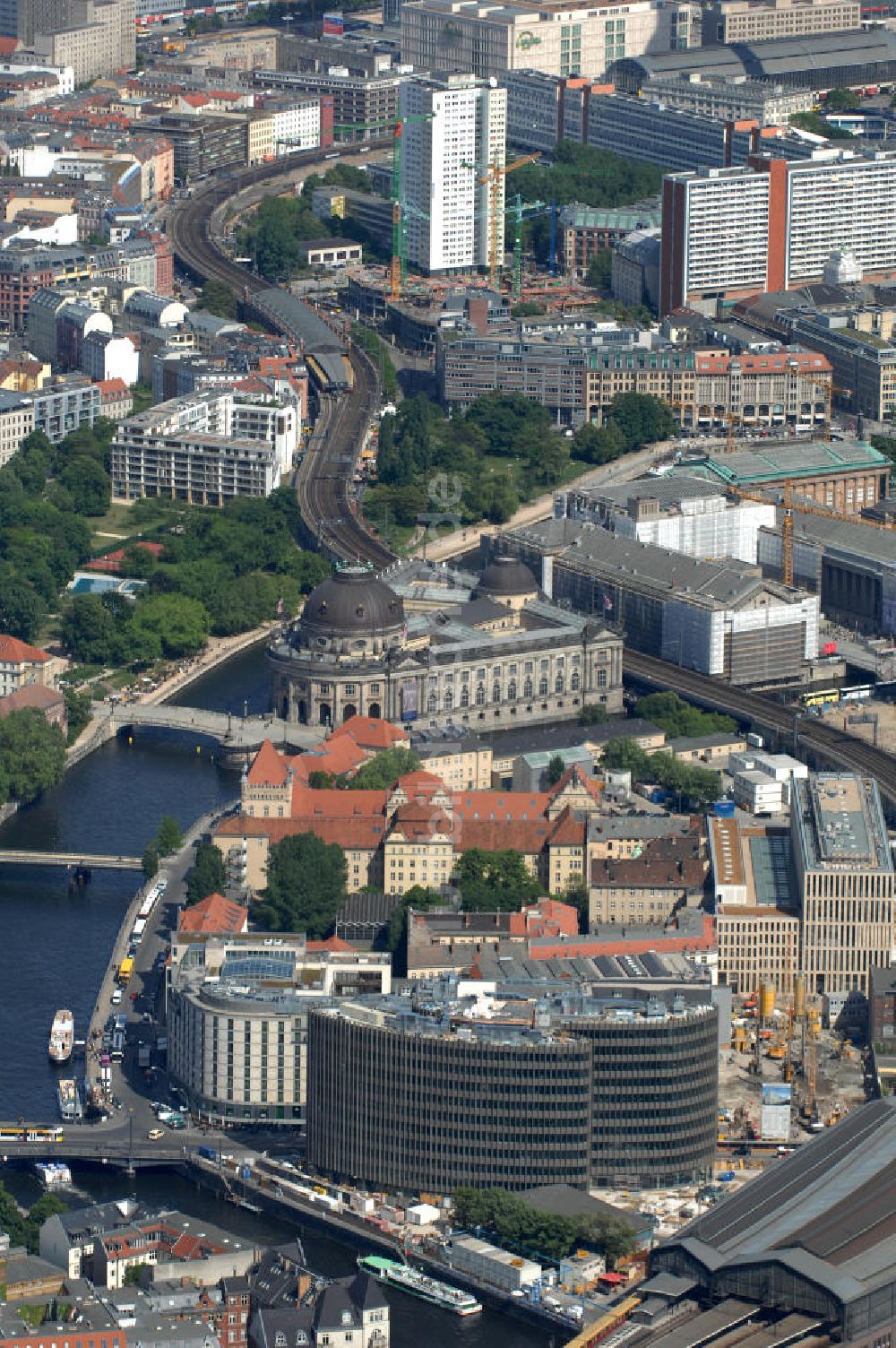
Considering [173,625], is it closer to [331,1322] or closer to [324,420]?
[324,420]

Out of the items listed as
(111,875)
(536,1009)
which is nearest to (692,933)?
(536,1009)

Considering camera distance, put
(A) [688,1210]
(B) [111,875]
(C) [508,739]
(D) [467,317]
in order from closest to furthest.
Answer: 1. (A) [688,1210]
2. (B) [111,875]
3. (C) [508,739]
4. (D) [467,317]

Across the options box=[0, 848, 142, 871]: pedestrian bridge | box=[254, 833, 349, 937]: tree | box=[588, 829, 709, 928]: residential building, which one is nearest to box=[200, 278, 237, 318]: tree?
box=[0, 848, 142, 871]: pedestrian bridge

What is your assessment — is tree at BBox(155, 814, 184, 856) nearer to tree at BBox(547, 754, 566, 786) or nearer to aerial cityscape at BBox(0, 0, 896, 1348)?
aerial cityscape at BBox(0, 0, 896, 1348)

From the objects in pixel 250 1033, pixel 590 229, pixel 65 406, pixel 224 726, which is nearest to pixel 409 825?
pixel 250 1033

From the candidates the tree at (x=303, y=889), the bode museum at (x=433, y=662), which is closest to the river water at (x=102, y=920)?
the bode museum at (x=433, y=662)

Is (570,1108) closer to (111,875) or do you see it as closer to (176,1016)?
(176,1016)

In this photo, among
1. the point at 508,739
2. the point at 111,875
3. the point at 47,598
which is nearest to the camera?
the point at 111,875
